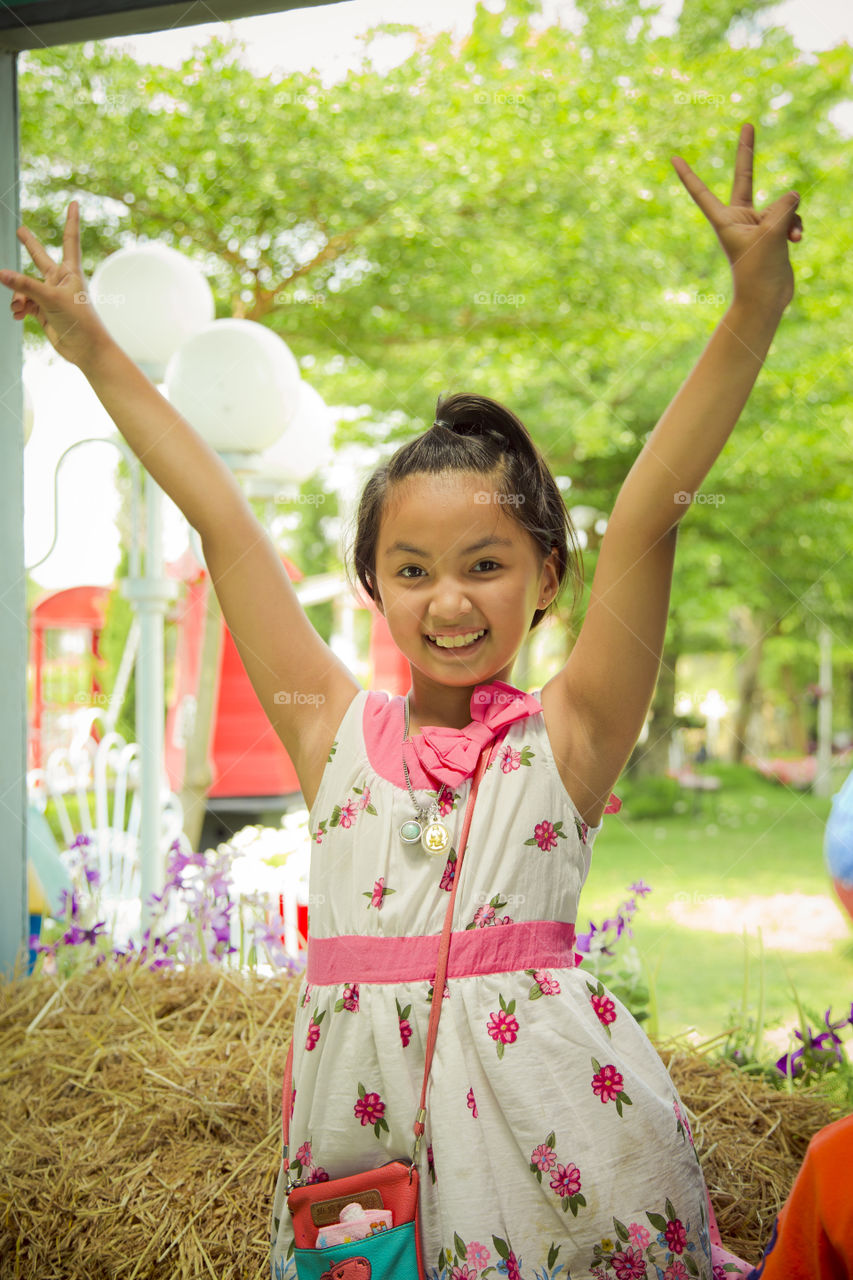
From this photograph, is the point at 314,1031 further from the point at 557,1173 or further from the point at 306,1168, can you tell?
the point at 557,1173

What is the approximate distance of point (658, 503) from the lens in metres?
1.03

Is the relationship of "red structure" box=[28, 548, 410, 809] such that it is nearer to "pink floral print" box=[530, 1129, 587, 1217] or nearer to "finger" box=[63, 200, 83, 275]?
"finger" box=[63, 200, 83, 275]

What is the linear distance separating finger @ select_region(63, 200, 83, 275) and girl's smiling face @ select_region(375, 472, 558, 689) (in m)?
0.49

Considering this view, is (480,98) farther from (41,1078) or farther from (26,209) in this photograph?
(41,1078)

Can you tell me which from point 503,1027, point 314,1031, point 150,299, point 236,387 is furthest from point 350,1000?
point 150,299

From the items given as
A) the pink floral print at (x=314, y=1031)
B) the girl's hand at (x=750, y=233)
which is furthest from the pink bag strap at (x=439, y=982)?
the girl's hand at (x=750, y=233)

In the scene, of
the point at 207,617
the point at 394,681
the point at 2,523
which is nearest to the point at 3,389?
the point at 2,523

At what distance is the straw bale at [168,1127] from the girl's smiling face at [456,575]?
82 centimetres

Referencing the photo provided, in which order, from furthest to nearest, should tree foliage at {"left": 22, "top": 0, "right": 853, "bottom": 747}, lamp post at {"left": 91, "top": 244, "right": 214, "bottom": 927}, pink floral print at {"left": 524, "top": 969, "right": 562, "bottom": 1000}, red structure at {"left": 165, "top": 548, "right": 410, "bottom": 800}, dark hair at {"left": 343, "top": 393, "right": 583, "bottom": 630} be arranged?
tree foliage at {"left": 22, "top": 0, "right": 853, "bottom": 747} → red structure at {"left": 165, "top": 548, "right": 410, "bottom": 800} → lamp post at {"left": 91, "top": 244, "right": 214, "bottom": 927} → dark hair at {"left": 343, "top": 393, "right": 583, "bottom": 630} → pink floral print at {"left": 524, "top": 969, "right": 562, "bottom": 1000}

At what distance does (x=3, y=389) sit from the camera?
2.09 metres

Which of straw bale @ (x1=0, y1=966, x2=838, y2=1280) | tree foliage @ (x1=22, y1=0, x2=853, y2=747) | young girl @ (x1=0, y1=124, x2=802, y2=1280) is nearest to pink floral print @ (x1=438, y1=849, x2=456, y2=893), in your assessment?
young girl @ (x1=0, y1=124, x2=802, y2=1280)

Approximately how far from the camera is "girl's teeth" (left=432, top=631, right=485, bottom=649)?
1.14 m

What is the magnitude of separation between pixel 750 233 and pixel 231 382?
6.43ft

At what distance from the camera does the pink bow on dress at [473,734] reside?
44.2 inches
